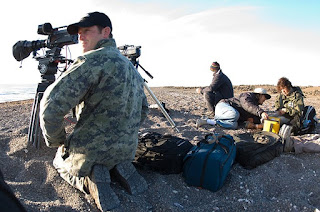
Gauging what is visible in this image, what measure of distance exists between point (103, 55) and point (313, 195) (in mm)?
2378

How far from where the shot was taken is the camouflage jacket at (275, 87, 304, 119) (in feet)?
16.7

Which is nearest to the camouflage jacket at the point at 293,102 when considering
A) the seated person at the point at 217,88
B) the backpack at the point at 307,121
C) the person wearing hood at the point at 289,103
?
the person wearing hood at the point at 289,103

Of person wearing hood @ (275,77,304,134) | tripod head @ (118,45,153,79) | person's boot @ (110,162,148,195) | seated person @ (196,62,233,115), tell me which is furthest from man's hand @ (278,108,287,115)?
person's boot @ (110,162,148,195)

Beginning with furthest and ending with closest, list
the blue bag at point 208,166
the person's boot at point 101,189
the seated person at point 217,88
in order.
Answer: the seated person at point 217,88 < the blue bag at point 208,166 < the person's boot at point 101,189

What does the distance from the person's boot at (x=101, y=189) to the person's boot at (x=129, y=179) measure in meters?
0.16

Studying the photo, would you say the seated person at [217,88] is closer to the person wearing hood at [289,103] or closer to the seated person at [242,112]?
the seated person at [242,112]

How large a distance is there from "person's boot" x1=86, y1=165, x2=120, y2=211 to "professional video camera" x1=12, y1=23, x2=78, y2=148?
1.48 metres

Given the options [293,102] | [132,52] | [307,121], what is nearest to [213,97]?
[293,102]

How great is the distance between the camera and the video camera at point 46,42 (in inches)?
136

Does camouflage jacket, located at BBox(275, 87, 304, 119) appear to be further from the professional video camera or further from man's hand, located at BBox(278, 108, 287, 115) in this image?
the professional video camera

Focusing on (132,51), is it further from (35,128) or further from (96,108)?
(96,108)

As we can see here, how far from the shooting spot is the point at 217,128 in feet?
17.3

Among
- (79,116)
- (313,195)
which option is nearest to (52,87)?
(79,116)

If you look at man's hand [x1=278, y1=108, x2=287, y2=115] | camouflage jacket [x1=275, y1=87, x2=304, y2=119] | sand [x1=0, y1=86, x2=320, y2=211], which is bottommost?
sand [x1=0, y1=86, x2=320, y2=211]
